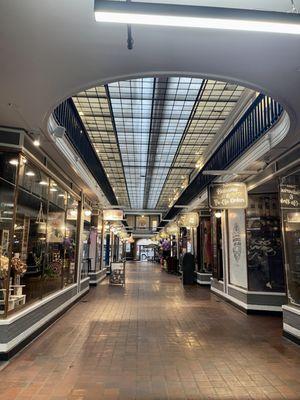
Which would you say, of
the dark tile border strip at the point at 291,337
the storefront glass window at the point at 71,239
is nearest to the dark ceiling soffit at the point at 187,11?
the dark tile border strip at the point at 291,337

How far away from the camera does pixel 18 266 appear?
5465 mm

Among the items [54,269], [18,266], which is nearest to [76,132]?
[54,269]

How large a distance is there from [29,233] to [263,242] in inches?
242

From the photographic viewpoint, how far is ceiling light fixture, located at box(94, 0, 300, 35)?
6.57 ft

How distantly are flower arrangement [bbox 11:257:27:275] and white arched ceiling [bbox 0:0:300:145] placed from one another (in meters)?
2.75

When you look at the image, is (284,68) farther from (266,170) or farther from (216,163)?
(216,163)

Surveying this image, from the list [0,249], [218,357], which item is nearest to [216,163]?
[218,357]

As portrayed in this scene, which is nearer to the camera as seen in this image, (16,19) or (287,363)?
(16,19)

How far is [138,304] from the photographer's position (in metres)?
9.71

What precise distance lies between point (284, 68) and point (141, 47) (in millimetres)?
1560

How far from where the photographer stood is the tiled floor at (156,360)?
12.6 feet

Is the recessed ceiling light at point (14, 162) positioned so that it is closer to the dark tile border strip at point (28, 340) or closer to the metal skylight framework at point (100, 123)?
the metal skylight framework at point (100, 123)

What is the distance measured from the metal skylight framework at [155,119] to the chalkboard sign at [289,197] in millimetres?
2868

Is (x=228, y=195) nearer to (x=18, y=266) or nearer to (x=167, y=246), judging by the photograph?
(x=18, y=266)
